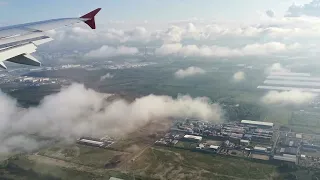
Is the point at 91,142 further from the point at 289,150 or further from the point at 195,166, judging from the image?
the point at 289,150

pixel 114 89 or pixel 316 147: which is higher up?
pixel 114 89

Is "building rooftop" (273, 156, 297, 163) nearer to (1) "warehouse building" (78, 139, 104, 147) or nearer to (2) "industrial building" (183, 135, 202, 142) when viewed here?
(2) "industrial building" (183, 135, 202, 142)

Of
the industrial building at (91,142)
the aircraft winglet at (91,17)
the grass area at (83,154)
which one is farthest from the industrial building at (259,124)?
the aircraft winglet at (91,17)

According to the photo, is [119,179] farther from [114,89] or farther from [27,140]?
[114,89]

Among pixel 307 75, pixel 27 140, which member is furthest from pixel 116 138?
pixel 307 75

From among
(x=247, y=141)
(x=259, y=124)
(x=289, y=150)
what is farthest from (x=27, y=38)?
(x=259, y=124)
